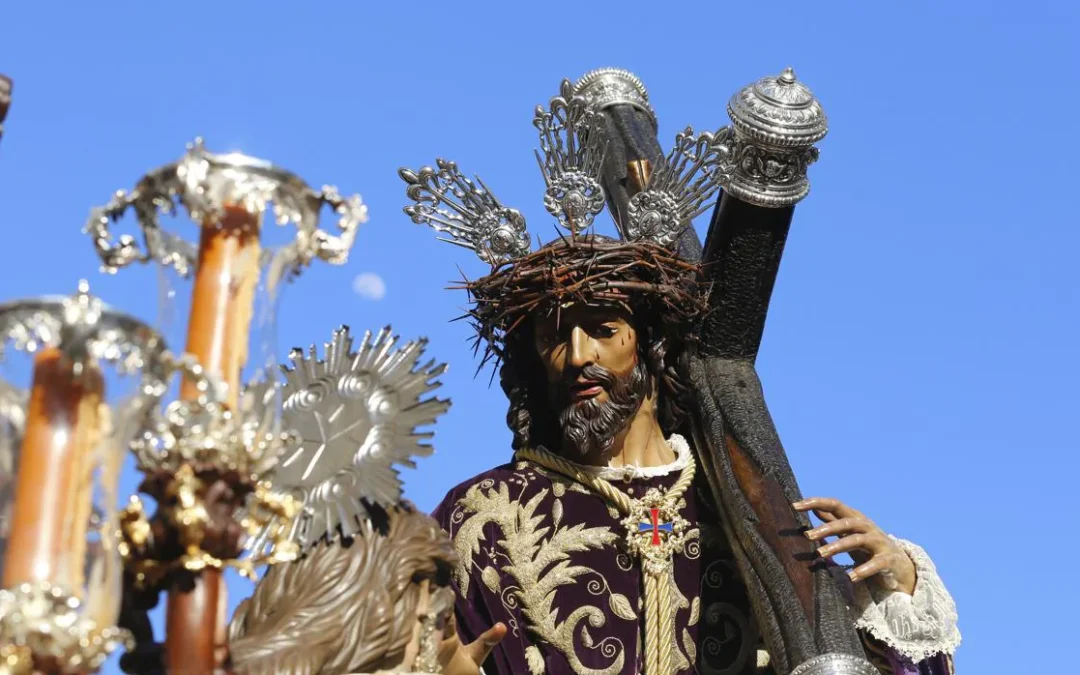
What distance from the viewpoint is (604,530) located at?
6801 millimetres

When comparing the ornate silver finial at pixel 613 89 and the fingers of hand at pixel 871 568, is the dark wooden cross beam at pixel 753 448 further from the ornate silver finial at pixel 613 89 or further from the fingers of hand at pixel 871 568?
the ornate silver finial at pixel 613 89

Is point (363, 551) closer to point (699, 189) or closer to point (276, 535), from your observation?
point (276, 535)

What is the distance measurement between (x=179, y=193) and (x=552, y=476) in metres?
3.43

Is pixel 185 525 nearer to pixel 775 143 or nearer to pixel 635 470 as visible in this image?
pixel 635 470

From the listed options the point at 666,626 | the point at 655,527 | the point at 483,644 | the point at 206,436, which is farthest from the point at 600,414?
the point at 206,436

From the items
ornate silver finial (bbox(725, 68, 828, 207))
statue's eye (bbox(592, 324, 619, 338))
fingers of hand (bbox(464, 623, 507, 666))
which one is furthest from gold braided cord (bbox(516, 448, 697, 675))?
fingers of hand (bbox(464, 623, 507, 666))

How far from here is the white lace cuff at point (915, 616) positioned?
248 inches

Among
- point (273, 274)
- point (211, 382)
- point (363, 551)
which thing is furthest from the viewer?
point (363, 551)

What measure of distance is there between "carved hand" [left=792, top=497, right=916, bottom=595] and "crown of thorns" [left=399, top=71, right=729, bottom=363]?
909 millimetres

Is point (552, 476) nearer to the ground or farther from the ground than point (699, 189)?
nearer to the ground

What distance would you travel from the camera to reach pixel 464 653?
5078 millimetres

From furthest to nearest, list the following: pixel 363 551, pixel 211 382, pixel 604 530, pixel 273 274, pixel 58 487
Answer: pixel 604 530
pixel 363 551
pixel 273 274
pixel 211 382
pixel 58 487

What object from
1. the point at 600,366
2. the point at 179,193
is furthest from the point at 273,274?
the point at 600,366

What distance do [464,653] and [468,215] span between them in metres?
2.37
